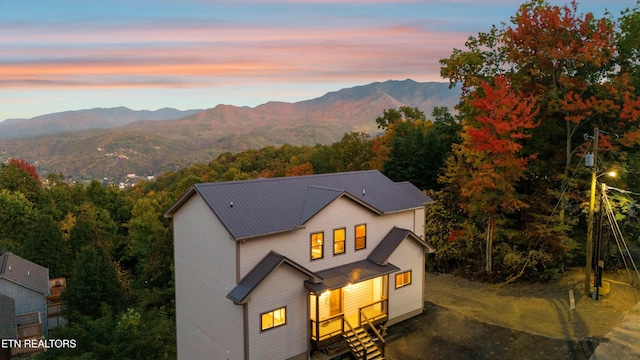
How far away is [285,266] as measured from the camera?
1773 centimetres

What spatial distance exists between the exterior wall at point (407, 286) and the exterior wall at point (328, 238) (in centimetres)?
132

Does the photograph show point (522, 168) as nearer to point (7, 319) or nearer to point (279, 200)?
point (279, 200)

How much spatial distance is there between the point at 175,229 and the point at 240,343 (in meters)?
6.77

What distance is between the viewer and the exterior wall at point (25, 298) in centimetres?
3997

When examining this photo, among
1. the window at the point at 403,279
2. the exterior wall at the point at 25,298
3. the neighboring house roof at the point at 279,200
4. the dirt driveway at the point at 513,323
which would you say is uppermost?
the neighboring house roof at the point at 279,200

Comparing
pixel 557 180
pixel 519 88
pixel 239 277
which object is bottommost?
A: pixel 239 277

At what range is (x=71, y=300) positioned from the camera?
35.5 metres

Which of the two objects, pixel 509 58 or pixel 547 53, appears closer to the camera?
pixel 547 53

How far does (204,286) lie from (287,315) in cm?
400

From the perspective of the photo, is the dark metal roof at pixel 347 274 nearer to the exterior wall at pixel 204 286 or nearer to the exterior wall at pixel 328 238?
the exterior wall at pixel 328 238

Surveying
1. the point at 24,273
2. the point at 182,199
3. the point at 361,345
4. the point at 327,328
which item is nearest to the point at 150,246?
the point at 24,273

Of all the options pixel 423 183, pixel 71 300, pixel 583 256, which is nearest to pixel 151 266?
pixel 71 300

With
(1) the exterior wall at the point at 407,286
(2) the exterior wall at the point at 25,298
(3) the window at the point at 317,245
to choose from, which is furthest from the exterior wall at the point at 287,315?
(2) the exterior wall at the point at 25,298

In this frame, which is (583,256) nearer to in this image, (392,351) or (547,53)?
(547,53)
